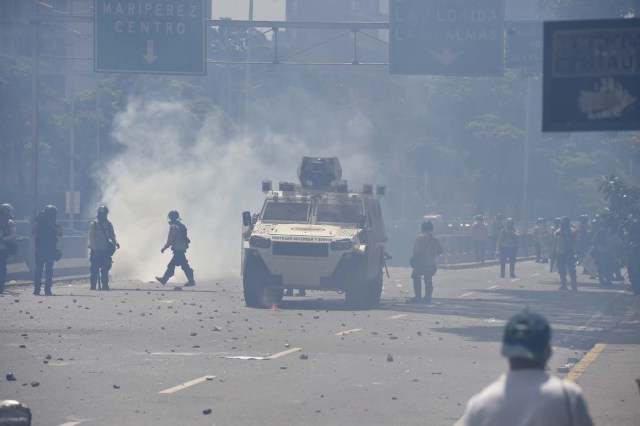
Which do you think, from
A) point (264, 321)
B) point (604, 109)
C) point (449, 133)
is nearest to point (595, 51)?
point (604, 109)

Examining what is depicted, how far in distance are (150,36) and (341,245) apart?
7581 mm

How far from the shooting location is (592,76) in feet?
25.6

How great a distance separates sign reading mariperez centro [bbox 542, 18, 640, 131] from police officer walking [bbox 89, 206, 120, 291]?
20625mm

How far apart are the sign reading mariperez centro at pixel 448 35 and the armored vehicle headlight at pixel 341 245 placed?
6.19 m

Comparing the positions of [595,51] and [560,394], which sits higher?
[595,51]

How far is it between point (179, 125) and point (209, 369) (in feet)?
162

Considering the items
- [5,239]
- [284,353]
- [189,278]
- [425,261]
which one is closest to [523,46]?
[425,261]

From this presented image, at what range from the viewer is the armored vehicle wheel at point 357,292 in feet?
76.9

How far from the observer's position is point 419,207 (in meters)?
92.9

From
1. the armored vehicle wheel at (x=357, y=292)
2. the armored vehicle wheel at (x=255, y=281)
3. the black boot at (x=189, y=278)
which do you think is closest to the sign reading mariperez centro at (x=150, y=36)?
the black boot at (x=189, y=278)

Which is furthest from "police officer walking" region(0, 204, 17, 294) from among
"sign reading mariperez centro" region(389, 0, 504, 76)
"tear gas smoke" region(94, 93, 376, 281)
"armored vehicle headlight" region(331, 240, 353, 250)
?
"sign reading mariperez centro" region(389, 0, 504, 76)

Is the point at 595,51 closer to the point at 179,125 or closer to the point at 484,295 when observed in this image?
the point at 484,295

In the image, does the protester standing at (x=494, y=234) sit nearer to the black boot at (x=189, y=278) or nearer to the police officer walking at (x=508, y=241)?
the police officer walking at (x=508, y=241)

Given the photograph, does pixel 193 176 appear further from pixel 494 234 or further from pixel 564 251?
pixel 564 251
